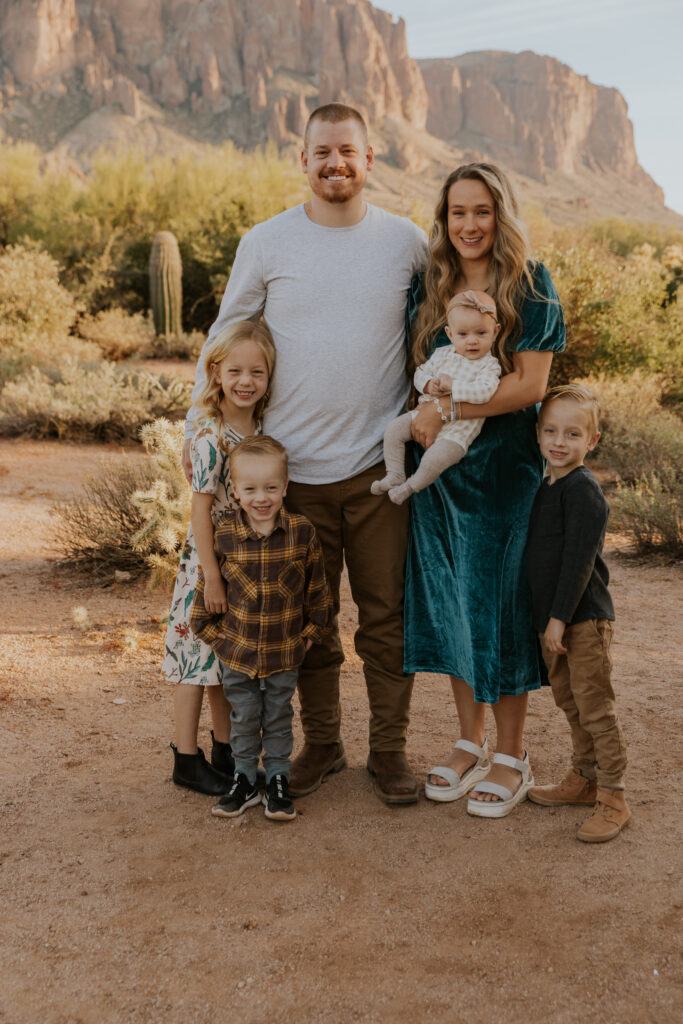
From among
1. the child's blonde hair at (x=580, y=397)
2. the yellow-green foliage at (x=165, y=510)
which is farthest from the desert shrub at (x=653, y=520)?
the child's blonde hair at (x=580, y=397)

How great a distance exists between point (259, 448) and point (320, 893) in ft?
4.61

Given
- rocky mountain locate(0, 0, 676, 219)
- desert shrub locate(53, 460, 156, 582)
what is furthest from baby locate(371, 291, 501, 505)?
rocky mountain locate(0, 0, 676, 219)

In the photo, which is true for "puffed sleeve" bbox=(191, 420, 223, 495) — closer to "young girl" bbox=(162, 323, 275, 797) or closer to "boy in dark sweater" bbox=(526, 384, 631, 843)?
"young girl" bbox=(162, 323, 275, 797)

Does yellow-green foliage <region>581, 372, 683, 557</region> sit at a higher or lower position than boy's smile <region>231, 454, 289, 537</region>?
lower

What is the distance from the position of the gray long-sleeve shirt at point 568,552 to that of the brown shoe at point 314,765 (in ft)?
3.28

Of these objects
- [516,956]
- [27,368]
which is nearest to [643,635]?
[516,956]

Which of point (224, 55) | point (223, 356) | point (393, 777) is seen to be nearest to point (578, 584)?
point (393, 777)

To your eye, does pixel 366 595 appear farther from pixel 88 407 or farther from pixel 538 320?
pixel 88 407

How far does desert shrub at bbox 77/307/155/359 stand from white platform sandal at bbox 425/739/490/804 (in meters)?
13.5

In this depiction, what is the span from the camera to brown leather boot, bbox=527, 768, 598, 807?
326 centimetres

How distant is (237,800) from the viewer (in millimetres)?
3186

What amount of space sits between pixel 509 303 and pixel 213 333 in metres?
1.05

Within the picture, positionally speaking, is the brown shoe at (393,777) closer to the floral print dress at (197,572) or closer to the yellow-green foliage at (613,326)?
the floral print dress at (197,572)

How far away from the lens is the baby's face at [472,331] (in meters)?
2.88
